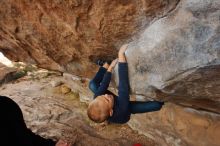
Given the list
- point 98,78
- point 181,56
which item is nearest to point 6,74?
point 98,78

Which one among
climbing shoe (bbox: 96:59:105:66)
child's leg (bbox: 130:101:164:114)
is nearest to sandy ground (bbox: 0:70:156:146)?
child's leg (bbox: 130:101:164:114)

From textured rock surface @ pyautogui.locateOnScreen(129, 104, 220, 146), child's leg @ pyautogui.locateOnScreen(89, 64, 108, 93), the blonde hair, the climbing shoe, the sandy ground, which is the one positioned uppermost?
the climbing shoe

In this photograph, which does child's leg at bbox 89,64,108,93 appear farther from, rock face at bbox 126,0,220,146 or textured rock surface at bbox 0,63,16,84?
textured rock surface at bbox 0,63,16,84

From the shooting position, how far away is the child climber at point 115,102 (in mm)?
3945

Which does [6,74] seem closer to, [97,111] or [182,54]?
[97,111]

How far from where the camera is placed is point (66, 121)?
297 inches

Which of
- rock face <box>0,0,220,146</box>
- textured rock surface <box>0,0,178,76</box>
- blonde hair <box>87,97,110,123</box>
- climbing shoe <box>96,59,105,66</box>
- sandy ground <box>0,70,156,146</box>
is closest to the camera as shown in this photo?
rock face <box>0,0,220,146</box>

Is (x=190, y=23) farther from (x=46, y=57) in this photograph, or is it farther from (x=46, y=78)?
(x=46, y=78)

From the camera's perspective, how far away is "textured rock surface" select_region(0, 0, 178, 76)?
3596 mm

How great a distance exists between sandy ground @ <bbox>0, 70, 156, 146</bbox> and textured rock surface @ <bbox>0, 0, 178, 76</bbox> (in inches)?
78.3

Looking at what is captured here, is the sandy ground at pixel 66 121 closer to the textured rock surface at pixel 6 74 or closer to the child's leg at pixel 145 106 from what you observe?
the textured rock surface at pixel 6 74

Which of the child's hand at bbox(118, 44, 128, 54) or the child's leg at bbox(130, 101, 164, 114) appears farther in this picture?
the child's leg at bbox(130, 101, 164, 114)

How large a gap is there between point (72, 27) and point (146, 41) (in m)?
1.04

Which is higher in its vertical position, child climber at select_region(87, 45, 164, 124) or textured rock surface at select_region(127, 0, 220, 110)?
textured rock surface at select_region(127, 0, 220, 110)
